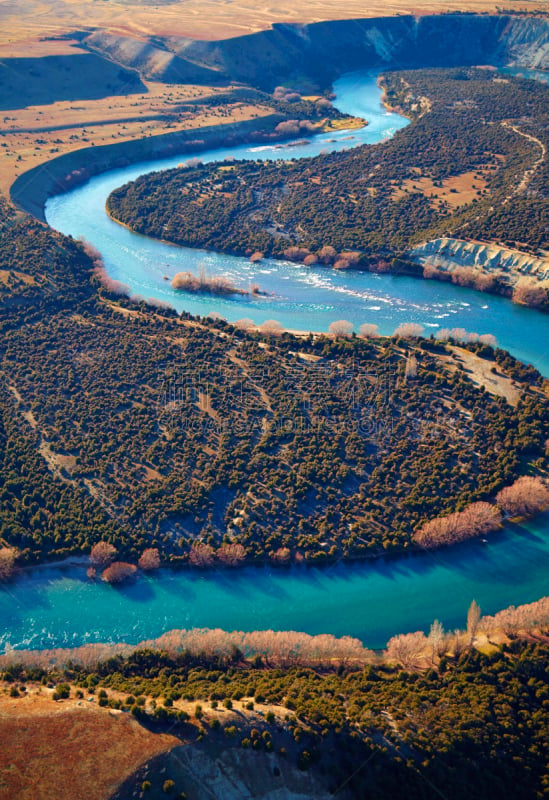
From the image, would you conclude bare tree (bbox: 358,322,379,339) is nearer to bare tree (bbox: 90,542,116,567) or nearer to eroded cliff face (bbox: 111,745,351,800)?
bare tree (bbox: 90,542,116,567)

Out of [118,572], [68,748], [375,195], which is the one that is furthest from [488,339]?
[68,748]

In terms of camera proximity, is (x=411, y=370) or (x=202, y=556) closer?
(x=202, y=556)

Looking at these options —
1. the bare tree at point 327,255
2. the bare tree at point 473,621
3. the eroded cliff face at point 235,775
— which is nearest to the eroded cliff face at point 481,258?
the bare tree at point 327,255

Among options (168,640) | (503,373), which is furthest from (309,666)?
(503,373)

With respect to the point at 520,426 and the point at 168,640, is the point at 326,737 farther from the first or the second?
the point at 520,426

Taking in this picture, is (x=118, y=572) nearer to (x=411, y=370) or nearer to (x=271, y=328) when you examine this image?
(x=411, y=370)

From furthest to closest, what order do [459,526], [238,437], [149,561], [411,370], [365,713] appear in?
[411,370]
[238,437]
[459,526]
[149,561]
[365,713]

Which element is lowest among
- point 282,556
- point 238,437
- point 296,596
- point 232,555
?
point 296,596
